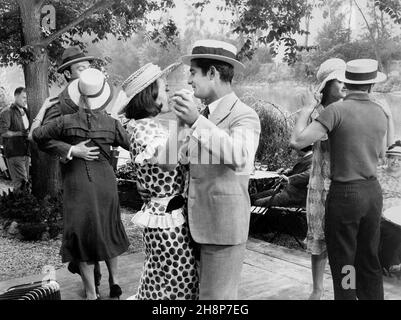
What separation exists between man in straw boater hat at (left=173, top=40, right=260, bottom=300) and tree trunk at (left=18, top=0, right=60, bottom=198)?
3818 mm

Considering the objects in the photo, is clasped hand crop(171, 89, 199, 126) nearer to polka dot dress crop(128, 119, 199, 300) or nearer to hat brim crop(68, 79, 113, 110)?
polka dot dress crop(128, 119, 199, 300)

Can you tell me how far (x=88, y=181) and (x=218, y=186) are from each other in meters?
1.38

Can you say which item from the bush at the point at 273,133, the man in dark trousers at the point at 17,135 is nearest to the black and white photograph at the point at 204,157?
the man in dark trousers at the point at 17,135

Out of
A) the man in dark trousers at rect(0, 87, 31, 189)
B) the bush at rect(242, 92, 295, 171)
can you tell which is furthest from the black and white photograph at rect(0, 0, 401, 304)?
the bush at rect(242, 92, 295, 171)

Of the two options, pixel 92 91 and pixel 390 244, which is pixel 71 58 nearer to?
pixel 92 91

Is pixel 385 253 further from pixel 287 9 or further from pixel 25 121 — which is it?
pixel 25 121

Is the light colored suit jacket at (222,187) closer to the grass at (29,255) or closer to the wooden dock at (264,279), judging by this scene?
the wooden dock at (264,279)

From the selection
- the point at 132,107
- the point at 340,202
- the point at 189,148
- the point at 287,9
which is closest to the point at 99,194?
the point at 132,107

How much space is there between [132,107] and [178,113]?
0.46 m

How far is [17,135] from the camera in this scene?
6945 millimetres

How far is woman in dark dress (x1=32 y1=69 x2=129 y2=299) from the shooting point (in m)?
3.15

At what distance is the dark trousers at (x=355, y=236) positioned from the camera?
2.66 m

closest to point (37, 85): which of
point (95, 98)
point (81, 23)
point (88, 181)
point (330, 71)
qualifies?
point (81, 23)

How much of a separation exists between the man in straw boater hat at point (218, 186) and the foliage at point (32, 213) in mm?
3394
